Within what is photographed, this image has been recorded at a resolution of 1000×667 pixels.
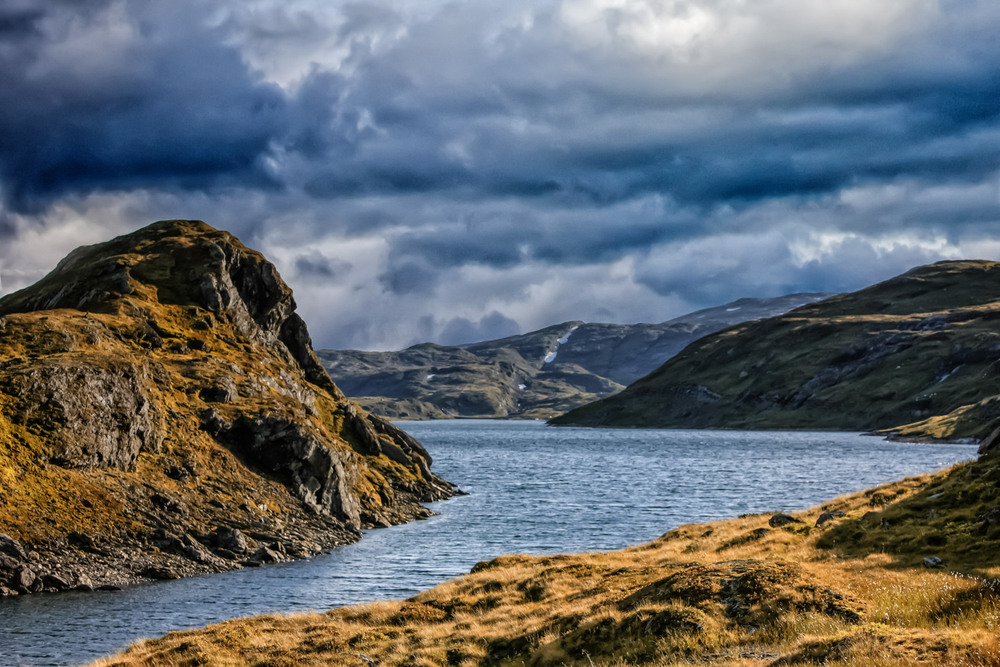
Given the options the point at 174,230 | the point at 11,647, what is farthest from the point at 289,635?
the point at 174,230

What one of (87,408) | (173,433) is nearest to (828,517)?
(87,408)

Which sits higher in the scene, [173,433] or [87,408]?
[87,408]

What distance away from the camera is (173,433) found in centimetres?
8094

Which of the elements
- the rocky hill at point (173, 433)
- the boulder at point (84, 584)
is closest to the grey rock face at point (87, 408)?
the rocky hill at point (173, 433)

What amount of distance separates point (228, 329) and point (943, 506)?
332 feet

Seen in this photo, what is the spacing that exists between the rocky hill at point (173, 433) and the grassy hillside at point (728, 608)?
1154 inches

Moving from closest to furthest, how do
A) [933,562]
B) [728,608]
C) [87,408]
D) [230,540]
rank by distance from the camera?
[728,608], [933,562], [87,408], [230,540]

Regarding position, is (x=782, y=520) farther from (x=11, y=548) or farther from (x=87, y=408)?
(x=87, y=408)

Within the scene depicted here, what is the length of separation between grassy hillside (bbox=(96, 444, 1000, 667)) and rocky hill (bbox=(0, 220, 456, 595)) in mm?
29303

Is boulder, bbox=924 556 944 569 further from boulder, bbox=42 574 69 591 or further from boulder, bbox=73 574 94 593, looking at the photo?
boulder, bbox=42 574 69 591

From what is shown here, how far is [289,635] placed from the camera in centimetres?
3678

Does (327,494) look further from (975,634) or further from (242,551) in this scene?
(975,634)

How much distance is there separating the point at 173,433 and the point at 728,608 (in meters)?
68.8

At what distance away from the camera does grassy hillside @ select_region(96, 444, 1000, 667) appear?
75.2 ft
